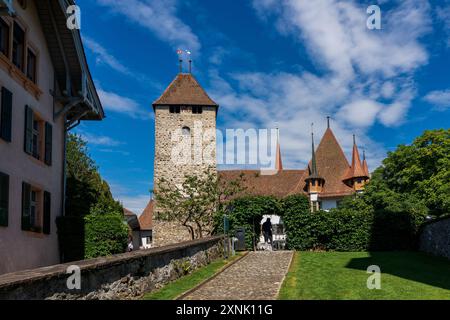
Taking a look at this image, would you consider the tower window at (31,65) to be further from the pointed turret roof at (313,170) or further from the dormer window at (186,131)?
the pointed turret roof at (313,170)

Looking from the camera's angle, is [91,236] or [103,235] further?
[103,235]

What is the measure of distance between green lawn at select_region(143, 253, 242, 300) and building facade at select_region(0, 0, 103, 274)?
4.77 m

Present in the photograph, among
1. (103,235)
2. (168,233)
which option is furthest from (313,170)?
(103,235)

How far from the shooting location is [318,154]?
54344 millimetres

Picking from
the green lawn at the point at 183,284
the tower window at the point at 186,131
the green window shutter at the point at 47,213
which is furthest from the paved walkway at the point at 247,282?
the tower window at the point at 186,131

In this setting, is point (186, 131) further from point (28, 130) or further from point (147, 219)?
point (28, 130)

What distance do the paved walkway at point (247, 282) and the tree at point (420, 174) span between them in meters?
19.6

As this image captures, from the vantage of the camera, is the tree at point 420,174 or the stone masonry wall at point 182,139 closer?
the tree at point 420,174

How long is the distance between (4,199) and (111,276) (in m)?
5.90

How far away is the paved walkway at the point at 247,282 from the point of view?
1079 centimetres

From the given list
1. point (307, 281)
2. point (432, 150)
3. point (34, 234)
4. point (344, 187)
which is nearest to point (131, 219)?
point (344, 187)

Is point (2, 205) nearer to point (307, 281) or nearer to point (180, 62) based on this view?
point (307, 281)

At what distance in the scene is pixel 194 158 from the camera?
44000 millimetres
